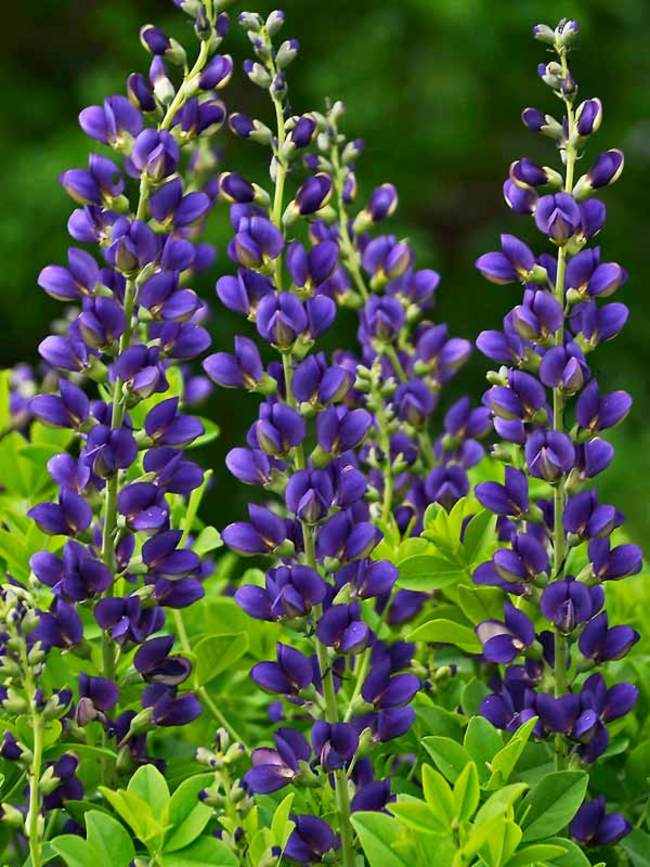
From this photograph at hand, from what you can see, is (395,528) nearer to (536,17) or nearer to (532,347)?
(532,347)

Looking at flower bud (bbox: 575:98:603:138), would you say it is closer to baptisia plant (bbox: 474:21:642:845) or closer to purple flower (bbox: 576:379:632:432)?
baptisia plant (bbox: 474:21:642:845)

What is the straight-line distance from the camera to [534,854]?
0.93 metres

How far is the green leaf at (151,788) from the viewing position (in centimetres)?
101

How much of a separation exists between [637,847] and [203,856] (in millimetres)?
339

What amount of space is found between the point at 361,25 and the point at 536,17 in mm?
701

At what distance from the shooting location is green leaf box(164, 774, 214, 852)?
1003 millimetres

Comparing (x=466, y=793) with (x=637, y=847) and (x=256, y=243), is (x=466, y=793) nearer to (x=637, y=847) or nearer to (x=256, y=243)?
(x=637, y=847)

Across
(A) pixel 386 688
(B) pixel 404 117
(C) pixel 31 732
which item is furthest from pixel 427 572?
(B) pixel 404 117

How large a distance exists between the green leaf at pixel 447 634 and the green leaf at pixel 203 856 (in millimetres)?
246

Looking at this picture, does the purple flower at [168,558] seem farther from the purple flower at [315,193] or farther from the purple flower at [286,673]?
the purple flower at [315,193]

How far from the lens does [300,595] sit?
1.06m

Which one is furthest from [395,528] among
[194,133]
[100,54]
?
[100,54]

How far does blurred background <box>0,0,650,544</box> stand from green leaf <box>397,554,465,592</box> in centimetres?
358

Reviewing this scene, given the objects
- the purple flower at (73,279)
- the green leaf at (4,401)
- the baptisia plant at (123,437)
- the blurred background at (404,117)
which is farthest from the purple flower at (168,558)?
the blurred background at (404,117)
